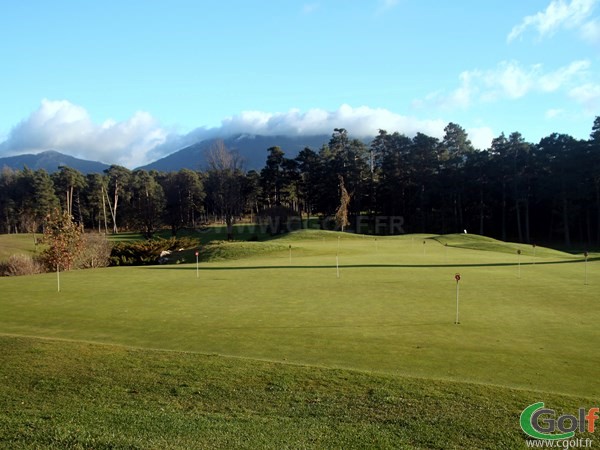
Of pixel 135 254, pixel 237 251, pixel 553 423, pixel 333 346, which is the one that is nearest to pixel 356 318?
pixel 333 346

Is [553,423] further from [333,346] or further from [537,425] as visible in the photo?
[333,346]

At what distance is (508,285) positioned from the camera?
19547mm

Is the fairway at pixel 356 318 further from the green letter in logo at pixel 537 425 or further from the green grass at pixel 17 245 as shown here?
the green grass at pixel 17 245

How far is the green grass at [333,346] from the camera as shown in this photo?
6.16 meters

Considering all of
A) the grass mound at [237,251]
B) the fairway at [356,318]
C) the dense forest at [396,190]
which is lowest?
the fairway at [356,318]

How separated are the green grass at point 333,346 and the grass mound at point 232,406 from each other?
0.12 feet

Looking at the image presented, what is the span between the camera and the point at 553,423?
20.5 ft

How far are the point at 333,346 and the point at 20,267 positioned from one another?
31.6 m

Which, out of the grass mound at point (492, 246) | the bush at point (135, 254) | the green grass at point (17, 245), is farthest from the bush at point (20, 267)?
the grass mound at point (492, 246)

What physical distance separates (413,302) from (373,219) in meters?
65.4

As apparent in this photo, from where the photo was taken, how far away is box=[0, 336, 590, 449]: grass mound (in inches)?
219

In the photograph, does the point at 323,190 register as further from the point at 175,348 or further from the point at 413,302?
the point at 175,348

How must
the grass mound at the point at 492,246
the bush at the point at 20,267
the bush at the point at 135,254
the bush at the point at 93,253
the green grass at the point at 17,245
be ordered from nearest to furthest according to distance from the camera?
the bush at the point at 20,267
the bush at the point at 93,253
the grass mound at the point at 492,246
the bush at the point at 135,254
the green grass at the point at 17,245

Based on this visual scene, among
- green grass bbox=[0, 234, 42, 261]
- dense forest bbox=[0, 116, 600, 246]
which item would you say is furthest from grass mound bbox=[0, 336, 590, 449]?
dense forest bbox=[0, 116, 600, 246]
